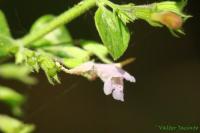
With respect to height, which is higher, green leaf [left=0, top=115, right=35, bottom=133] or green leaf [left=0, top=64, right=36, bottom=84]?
green leaf [left=0, top=64, right=36, bottom=84]

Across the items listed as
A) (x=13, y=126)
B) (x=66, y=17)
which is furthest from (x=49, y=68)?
(x=13, y=126)

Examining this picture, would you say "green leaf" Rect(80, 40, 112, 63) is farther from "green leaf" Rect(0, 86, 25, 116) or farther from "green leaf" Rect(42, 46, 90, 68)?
"green leaf" Rect(0, 86, 25, 116)

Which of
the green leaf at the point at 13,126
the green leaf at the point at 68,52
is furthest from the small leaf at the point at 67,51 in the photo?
the green leaf at the point at 13,126

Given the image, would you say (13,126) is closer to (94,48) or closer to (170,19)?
(94,48)

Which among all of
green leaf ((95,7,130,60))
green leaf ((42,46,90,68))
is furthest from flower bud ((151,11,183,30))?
green leaf ((42,46,90,68))

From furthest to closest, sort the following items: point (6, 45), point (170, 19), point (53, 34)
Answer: point (53, 34) < point (6, 45) < point (170, 19)
